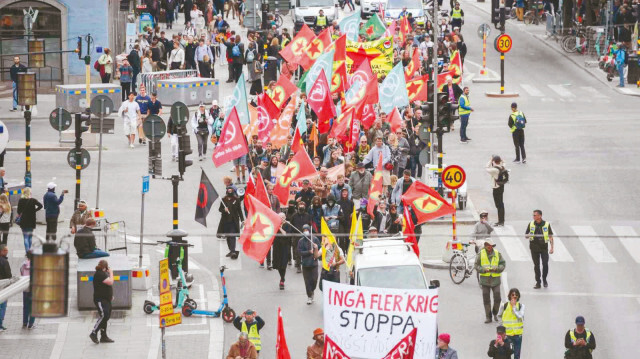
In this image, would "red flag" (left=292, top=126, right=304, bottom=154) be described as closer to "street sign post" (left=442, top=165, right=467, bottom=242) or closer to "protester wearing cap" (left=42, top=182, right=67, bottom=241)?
"street sign post" (left=442, top=165, right=467, bottom=242)

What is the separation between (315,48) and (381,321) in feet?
73.1

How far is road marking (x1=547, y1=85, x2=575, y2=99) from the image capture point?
5166 centimetres

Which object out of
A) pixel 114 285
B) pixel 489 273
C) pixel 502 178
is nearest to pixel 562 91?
pixel 502 178

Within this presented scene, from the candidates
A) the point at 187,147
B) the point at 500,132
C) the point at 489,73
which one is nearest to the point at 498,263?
the point at 187,147

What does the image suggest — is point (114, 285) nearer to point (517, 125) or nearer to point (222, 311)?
point (222, 311)

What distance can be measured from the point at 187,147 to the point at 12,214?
6.00 metres

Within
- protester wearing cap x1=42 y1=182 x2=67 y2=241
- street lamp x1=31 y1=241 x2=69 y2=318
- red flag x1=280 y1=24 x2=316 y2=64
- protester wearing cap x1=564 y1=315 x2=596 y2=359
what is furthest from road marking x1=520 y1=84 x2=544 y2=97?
street lamp x1=31 y1=241 x2=69 y2=318

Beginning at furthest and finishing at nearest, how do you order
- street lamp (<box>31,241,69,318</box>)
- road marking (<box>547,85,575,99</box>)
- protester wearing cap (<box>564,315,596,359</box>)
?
1. road marking (<box>547,85,575,99</box>)
2. protester wearing cap (<box>564,315,596,359</box>)
3. street lamp (<box>31,241,69,318</box>)

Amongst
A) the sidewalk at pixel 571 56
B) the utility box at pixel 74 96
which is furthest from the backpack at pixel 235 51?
the sidewalk at pixel 571 56

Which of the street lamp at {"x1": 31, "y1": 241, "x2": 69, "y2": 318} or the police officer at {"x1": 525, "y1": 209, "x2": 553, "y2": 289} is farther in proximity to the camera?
the police officer at {"x1": 525, "y1": 209, "x2": 553, "y2": 289}

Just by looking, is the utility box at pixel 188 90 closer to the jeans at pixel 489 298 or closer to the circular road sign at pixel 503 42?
the circular road sign at pixel 503 42

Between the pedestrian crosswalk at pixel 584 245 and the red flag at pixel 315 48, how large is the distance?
12.2 meters

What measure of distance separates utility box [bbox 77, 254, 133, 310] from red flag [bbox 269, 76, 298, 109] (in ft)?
38.8

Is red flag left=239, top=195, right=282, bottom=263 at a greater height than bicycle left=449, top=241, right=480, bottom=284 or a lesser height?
greater
